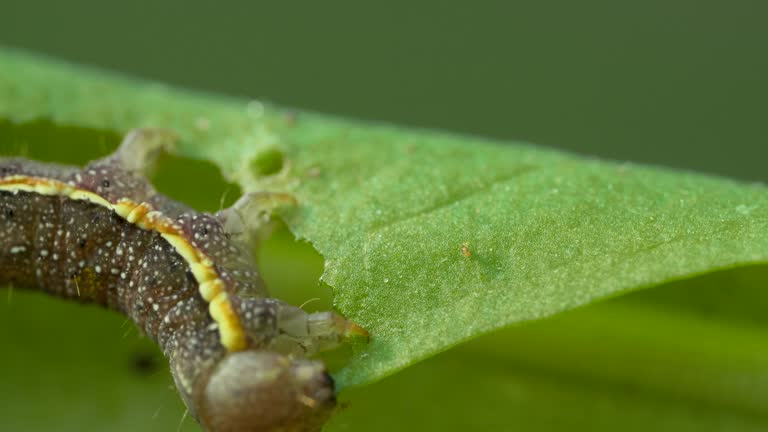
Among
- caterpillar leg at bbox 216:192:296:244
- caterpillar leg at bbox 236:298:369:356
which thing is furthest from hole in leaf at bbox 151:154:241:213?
caterpillar leg at bbox 236:298:369:356

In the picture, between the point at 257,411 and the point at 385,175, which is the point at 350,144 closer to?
the point at 385,175

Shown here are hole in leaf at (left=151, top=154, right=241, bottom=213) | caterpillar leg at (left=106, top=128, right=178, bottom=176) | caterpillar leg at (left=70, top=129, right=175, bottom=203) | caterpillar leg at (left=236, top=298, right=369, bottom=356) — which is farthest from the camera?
hole in leaf at (left=151, top=154, right=241, bottom=213)

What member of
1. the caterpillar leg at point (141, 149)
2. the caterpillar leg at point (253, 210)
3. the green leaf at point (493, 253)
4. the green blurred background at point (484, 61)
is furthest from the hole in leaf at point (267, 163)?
the green blurred background at point (484, 61)

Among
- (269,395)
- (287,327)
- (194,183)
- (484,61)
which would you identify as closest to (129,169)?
(194,183)

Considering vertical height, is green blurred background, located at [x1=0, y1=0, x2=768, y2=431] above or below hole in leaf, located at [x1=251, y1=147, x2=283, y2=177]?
above

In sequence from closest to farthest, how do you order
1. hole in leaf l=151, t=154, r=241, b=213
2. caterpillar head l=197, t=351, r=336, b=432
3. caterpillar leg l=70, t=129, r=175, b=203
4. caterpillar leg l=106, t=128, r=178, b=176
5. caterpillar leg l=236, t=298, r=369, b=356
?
caterpillar head l=197, t=351, r=336, b=432 < caterpillar leg l=236, t=298, r=369, b=356 < caterpillar leg l=70, t=129, r=175, b=203 < caterpillar leg l=106, t=128, r=178, b=176 < hole in leaf l=151, t=154, r=241, b=213

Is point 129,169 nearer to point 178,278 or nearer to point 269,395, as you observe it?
point 178,278

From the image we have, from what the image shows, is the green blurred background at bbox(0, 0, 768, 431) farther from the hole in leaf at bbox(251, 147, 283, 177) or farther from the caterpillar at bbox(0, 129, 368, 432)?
the caterpillar at bbox(0, 129, 368, 432)

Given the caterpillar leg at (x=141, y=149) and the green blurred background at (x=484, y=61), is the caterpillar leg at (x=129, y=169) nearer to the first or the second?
the caterpillar leg at (x=141, y=149)

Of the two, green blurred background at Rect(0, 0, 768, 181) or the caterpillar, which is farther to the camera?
green blurred background at Rect(0, 0, 768, 181)
